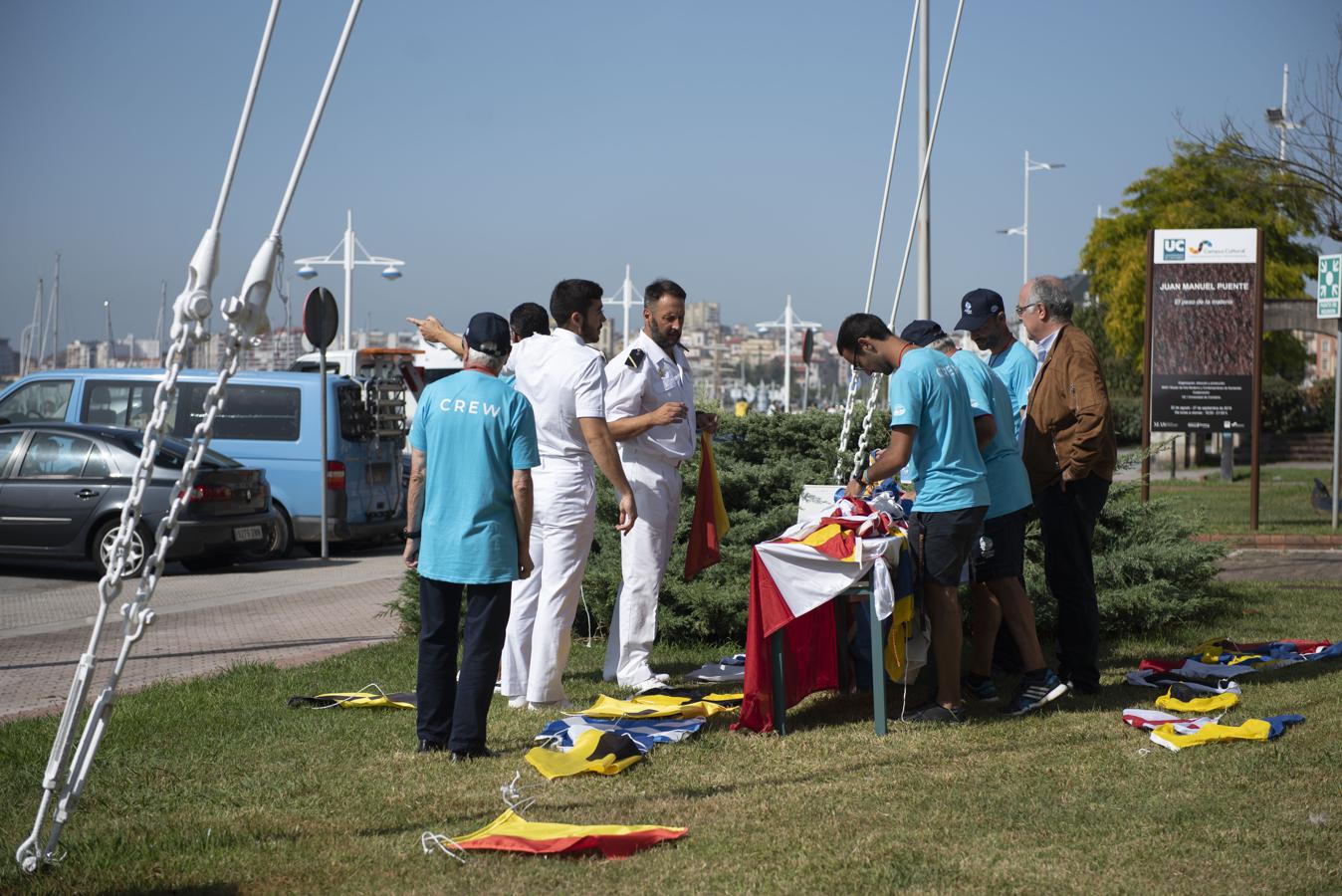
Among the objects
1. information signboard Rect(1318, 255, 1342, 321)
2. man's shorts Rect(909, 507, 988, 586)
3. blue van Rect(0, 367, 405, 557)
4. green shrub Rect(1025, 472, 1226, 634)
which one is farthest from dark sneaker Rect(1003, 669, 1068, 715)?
information signboard Rect(1318, 255, 1342, 321)

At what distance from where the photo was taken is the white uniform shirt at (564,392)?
6602 mm

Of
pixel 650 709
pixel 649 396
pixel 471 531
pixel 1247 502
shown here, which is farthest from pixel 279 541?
pixel 1247 502

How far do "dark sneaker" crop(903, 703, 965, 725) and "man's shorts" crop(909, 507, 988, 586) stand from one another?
0.60 metres

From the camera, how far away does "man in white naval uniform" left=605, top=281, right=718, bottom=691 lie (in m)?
7.09

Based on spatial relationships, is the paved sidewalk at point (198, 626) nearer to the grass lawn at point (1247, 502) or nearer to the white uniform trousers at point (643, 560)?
the white uniform trousers at point (643, 560)

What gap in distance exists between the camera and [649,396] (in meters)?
7.11

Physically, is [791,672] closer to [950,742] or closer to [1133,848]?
[950,742]

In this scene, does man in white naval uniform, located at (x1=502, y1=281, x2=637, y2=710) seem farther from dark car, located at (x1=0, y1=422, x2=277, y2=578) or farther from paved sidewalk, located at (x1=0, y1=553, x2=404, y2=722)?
dark car, located at (x1=0, y1=422, x2=277, y2=578)

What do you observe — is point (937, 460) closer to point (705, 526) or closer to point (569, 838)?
point (705, 526)

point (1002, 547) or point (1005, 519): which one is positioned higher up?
point (1005, 519)

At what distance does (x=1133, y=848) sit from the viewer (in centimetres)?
438

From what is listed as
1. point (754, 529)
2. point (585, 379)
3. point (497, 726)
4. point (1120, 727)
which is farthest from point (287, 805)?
point (754, 529)

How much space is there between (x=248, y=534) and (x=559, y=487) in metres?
8.18

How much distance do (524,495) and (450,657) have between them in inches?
30.2
